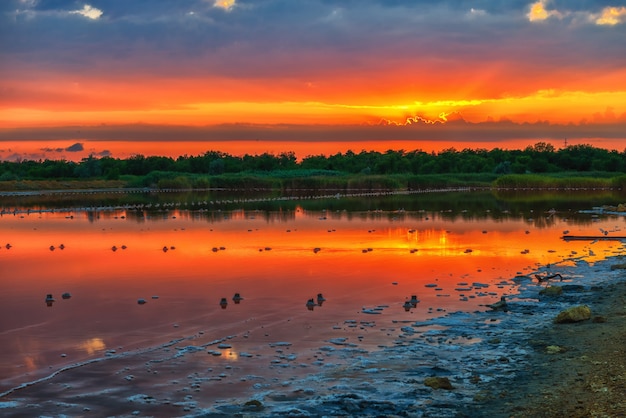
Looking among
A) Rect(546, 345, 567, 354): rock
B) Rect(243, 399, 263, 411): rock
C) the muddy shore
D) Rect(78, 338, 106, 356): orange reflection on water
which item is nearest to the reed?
the muddy shore

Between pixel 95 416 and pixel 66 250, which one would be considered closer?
pixel 95 416

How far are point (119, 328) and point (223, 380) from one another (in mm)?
4738

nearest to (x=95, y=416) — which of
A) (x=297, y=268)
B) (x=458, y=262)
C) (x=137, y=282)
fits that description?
(x=137, y=282)

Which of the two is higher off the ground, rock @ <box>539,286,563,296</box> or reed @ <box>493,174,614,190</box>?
reed @ <box>493,174,614,190</box>

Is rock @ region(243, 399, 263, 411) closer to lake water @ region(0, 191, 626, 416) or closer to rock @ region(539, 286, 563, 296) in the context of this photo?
lake water @ region(0, 191, 626, 416)

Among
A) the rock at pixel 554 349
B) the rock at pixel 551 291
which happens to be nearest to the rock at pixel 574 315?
the rock at pixel 554 349

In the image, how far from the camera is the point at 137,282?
838 inches

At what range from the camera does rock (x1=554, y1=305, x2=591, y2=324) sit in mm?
14062

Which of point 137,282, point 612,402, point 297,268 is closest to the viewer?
point 612,402

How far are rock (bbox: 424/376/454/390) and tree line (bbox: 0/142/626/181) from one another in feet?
397

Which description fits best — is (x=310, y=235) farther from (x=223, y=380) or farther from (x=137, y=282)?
(x=223, y=380)

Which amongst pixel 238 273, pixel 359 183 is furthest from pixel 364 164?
pixel 238 273

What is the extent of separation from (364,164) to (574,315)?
150 metres

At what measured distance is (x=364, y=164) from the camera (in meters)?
164
